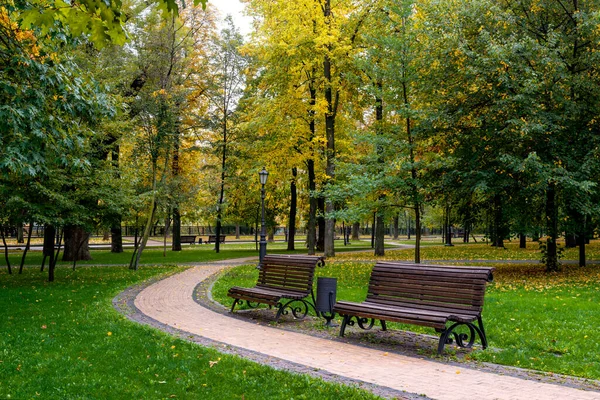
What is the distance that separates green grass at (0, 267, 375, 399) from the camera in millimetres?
4672

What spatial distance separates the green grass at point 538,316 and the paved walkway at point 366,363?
781mm

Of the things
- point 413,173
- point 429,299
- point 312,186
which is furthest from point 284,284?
point 312,186

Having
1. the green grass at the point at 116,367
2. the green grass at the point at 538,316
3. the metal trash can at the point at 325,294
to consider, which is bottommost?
the green grass at the point at 116,367

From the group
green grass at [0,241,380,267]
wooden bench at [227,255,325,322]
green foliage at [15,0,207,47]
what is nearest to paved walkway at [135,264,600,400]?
wooden bench at [227,255,325,322]

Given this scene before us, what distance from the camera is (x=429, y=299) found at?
6.88m

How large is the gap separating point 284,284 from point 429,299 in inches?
121

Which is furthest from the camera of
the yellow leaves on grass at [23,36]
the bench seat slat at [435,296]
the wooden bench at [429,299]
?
the yellow leaves on grass at [23,36]

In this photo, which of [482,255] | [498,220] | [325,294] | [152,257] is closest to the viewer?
[325,294]

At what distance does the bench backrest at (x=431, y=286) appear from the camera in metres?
6.43

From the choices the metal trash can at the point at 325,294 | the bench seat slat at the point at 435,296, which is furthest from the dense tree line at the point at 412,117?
the bench seat slat at the point at 435,296

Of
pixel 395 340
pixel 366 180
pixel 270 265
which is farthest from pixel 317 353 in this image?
pixel 366 180

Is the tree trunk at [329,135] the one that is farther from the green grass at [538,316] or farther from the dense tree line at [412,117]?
the green grass at [538,316]

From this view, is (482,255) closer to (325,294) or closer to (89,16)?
(325,294)

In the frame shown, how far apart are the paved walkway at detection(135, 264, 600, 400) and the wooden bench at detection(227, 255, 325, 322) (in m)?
0.48
